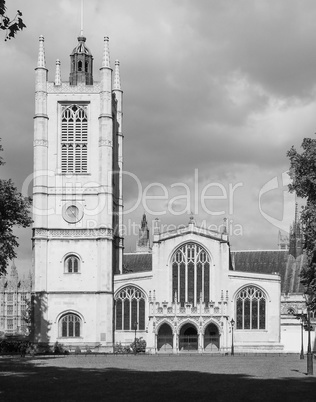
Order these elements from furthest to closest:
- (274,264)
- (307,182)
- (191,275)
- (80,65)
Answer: (274,264) → (80,65) → (191,275) → (307,182)

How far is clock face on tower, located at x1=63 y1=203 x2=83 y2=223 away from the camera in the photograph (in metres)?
79.1

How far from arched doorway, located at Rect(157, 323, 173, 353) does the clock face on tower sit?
13.2m

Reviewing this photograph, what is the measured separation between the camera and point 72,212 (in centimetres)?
7931

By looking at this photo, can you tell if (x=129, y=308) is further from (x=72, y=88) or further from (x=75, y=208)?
(x=72, y=88)

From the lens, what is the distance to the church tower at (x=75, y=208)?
254 feet

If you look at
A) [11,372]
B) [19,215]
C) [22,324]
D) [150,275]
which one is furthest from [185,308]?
[22,324]

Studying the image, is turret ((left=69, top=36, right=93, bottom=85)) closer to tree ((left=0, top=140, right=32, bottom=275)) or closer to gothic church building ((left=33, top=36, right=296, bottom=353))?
gothic church building ((left=33, top=36, right=296, bottom=353))

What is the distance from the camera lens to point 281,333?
7719cm

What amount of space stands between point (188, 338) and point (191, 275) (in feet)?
19.3

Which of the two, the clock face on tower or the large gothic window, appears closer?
the clock face on tower

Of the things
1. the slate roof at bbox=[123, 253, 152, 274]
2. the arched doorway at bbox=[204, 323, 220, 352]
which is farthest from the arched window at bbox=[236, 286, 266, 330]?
the slate roof at bbox=[123, 253, 152, 274]

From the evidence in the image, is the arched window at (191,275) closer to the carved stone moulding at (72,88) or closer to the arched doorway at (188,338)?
the arched doorway at (188,338)

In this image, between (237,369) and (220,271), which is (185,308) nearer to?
(220,271)

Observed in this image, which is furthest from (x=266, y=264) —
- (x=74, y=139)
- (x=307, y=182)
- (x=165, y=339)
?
(x=307, y=182)
